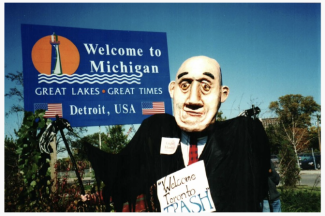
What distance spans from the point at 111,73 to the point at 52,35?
80 centimetres

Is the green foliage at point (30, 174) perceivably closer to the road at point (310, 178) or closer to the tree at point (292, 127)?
the tree at point (292, 127)

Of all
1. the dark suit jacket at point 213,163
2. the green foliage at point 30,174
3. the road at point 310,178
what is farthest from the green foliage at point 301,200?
the green foliage at point 30,174

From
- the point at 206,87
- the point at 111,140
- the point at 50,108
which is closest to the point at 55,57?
the point at 50,108

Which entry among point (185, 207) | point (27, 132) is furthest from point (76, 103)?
point (185, 207)

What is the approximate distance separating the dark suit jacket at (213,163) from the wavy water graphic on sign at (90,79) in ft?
1.84

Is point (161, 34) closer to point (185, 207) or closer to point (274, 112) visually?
point (274, 112)

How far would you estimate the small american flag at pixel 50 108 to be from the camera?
13.1 feet

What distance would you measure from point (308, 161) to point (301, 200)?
475 mm

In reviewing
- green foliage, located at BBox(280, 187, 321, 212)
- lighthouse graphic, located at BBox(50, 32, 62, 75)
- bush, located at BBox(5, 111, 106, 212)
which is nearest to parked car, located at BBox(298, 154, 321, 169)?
green foliage, located at BBox(280, 187, 321, 212)

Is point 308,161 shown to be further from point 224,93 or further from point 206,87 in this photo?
point 206,87

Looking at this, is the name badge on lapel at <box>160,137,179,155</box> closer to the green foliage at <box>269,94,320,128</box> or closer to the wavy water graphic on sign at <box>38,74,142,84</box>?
the wavy water graphic on sign at <box>38,74,142,84</box>

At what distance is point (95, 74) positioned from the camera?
4145 mm

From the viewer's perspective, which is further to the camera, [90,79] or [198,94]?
[90,79]

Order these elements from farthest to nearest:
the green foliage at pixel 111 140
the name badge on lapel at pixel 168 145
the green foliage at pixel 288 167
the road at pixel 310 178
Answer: the green foliage at pixel 288 167, the road at pixel 310 178, the green foliage at pixel 111 140, the name badge on lapel at pixel 168 145
